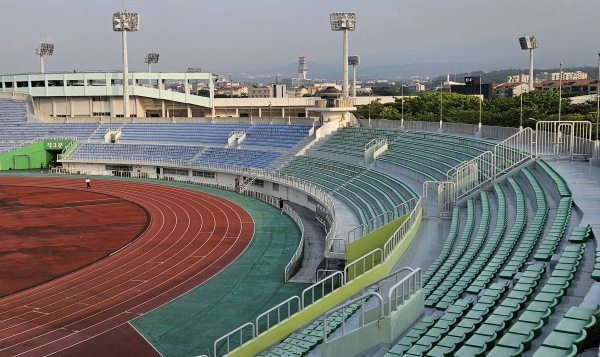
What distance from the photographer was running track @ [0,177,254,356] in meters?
16.6

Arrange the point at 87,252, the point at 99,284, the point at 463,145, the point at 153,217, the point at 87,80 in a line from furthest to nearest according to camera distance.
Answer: the point at 87,80, the point at 153,217, the point at 463,145, the point at 87,252, the point at 99,284

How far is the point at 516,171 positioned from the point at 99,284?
14.8m

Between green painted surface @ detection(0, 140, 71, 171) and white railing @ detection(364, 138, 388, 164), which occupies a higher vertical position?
white railing @ detection(364, 138, 388, 164)

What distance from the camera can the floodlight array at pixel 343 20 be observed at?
51.9 m

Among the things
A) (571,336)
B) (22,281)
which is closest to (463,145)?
(22,281)

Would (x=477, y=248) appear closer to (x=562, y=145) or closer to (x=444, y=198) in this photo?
(x=444, y=198)

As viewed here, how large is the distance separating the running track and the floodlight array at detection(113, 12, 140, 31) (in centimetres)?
3497

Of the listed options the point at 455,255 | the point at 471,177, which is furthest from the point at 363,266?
the point at 471,177

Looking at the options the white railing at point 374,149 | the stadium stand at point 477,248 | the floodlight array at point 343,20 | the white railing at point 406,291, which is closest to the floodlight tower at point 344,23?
the floodlight array at point 343,20

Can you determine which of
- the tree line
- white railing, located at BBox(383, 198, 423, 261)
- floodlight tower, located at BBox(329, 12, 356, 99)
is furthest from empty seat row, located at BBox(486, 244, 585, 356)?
floodlight tower, located at BBox(329, 12, 356, 99)

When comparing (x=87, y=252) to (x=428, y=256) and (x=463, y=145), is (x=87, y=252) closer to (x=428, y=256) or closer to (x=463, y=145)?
(x=428, y=256)

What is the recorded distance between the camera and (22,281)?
21.4 meters

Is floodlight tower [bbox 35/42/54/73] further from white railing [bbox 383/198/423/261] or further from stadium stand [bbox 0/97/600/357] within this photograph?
white railing [bbox 383/198/423/261]

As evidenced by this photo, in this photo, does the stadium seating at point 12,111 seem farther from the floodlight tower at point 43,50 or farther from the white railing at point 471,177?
the white railing at point 471,177
